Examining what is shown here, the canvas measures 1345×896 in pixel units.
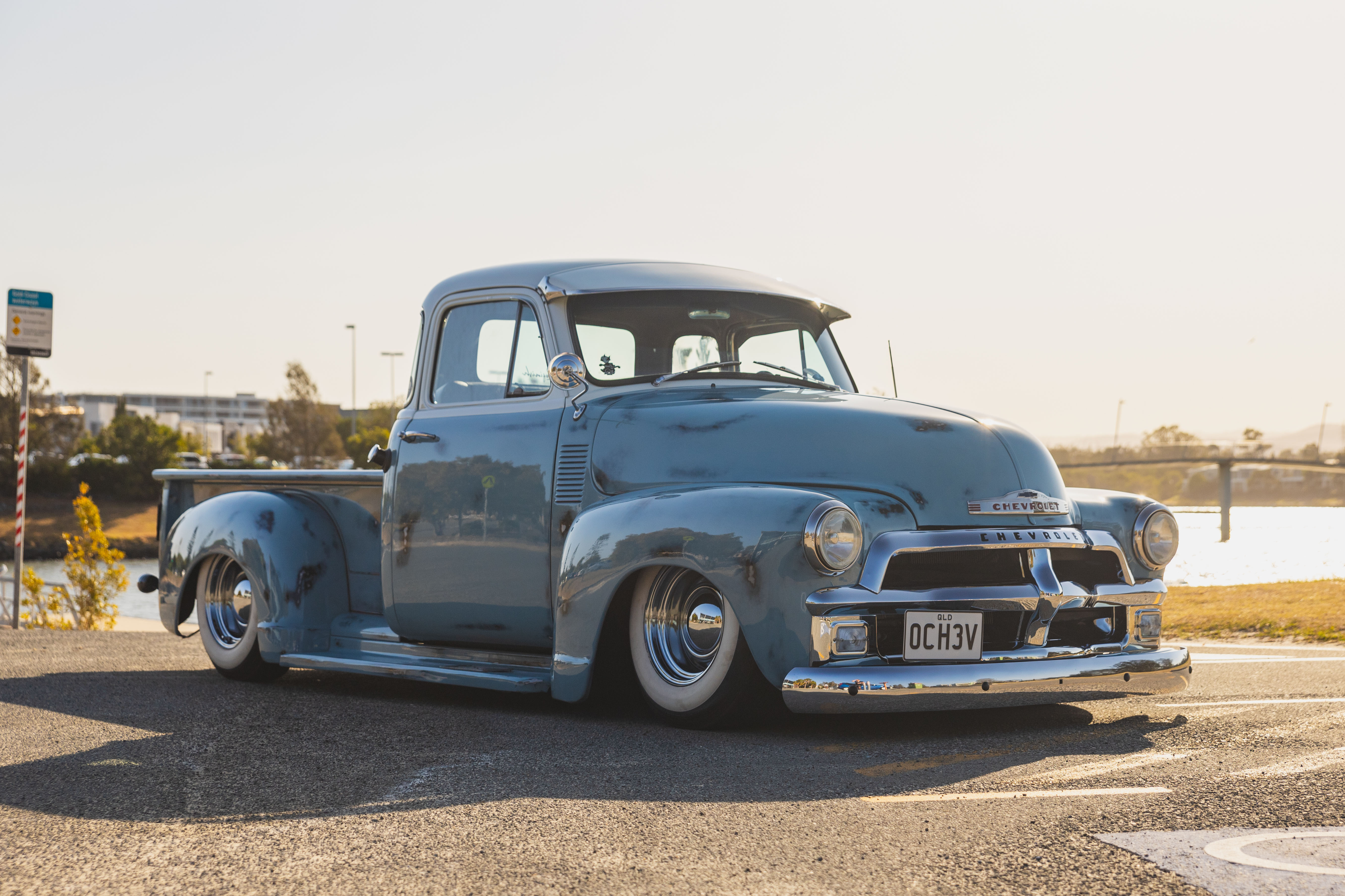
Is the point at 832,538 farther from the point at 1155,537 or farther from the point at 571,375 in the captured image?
the point at 1155,537

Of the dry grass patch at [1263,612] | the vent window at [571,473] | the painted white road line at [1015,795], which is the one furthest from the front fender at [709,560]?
the dry grass patch at [1263,612]

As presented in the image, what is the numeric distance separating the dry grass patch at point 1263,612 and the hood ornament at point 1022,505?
5.45 m

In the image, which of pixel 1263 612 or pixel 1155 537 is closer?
pixel 1155 537

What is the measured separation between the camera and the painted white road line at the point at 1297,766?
4.20m

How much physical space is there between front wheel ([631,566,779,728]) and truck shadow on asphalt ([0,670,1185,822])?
0.35 ft

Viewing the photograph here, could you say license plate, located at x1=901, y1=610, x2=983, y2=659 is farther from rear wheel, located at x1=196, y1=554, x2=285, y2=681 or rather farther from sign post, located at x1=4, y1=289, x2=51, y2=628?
sign post, located at x1=4, y1=289, x2=51, y2=628

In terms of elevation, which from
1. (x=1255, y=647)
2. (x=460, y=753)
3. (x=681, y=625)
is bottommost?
(x=1255, y=647)

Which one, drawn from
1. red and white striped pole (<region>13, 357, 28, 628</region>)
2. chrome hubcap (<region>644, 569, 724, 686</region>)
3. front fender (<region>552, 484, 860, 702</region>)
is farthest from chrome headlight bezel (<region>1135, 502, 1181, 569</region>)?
red and white striped pole (<region>13, 357, 28, 628</region>)

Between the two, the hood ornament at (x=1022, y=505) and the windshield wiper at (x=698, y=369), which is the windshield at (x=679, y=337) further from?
the hood ornament at (x=1022, y=505)

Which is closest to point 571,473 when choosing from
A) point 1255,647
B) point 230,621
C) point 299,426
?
point 230,621

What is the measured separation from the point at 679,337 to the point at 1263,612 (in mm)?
7415

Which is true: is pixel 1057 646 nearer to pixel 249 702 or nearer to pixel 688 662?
pixel 688 662

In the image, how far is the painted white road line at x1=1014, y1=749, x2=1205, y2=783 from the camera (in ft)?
13.7

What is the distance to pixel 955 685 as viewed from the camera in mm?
4875
